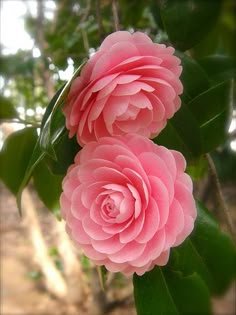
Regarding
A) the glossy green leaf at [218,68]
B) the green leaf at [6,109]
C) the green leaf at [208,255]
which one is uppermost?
the green leaf at [6,109]

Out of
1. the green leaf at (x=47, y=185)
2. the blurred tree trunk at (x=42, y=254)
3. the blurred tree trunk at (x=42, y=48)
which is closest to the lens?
the green leaf at (x=47, y=185)

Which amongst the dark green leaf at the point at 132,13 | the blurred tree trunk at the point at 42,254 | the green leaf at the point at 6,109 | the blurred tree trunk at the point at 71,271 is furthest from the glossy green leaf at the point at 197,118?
the blurred tree trunk at the point at 42,254

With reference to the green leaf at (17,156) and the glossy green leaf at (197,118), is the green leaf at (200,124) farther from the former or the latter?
the green leaf at (17,156)

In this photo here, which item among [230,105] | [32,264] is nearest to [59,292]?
[32,264]

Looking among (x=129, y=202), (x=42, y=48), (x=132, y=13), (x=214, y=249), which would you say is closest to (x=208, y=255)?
(x=214, y=249)

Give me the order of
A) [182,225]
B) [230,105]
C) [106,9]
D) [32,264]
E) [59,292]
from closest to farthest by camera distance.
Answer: [182,225]
[230,105]
[106,9]
[59,292]
[32,264]

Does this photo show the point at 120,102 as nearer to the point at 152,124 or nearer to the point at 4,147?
the point at 152,124
